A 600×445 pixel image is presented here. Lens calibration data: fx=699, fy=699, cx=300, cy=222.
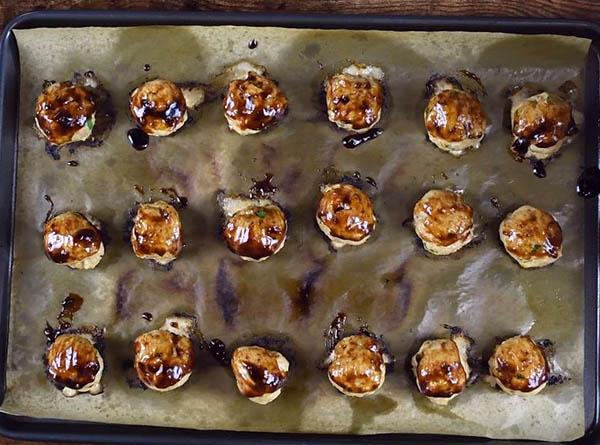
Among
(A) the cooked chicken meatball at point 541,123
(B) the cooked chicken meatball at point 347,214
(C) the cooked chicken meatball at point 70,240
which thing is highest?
(A) the cooked chicken meatball at point 541,123

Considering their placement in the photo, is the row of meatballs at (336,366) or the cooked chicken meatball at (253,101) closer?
the row of meatballs at (336,366)

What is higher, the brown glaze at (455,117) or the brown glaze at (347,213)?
the brown glaze at (455,117)

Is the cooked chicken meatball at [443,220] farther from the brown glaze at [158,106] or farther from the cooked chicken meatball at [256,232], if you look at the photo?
the brown glaze at [158,106]

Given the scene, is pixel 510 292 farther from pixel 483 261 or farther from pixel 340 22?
pixel 340 22

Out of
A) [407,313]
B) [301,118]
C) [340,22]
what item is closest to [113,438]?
[407,313]

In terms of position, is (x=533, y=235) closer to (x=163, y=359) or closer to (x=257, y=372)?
(x=257, y=372)

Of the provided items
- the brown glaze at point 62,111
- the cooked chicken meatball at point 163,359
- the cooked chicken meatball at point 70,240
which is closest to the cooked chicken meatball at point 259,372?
the cooked chicken meatball at point 163,359
